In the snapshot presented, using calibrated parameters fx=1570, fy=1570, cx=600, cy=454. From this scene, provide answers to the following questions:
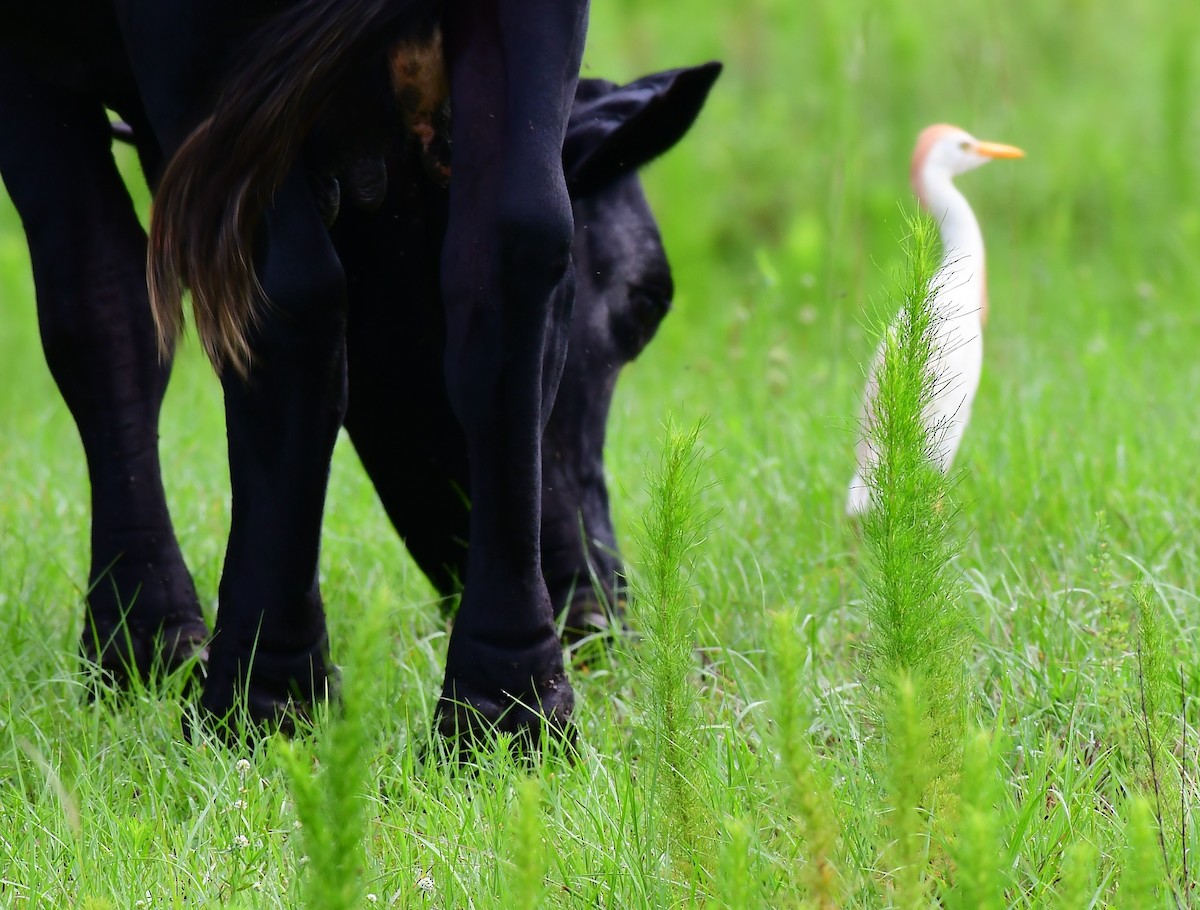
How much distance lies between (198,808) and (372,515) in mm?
1569

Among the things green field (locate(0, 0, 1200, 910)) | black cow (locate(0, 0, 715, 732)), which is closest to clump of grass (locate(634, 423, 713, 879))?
green field (locate(0, 0, 1200, 910))

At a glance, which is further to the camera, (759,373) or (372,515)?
(759,373)

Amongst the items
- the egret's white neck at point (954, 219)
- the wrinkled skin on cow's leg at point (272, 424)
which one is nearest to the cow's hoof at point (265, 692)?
the wrinkled skin on cow's leg at point (272, 424)

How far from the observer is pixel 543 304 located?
192cm

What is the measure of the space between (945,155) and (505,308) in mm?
2364

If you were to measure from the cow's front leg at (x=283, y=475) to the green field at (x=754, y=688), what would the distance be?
111 mm

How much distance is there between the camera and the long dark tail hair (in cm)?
189

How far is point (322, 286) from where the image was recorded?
1.97m

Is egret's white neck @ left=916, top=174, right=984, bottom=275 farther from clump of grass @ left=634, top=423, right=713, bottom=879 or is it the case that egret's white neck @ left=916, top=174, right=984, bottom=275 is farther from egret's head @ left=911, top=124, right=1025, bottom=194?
Answer: clump of grass @ left=634, top=423, right=713, bottom=879

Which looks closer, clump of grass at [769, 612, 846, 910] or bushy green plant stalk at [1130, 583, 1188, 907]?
clump of grass at [769, 612, 846, 910]

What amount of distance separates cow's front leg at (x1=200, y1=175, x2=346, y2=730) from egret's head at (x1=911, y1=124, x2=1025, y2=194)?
7.44 feet

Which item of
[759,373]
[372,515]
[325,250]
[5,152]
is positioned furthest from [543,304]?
[759,373]

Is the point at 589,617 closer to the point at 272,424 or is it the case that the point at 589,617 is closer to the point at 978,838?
the point at 272,424

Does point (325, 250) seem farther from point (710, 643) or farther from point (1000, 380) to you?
point (1000, 380)
